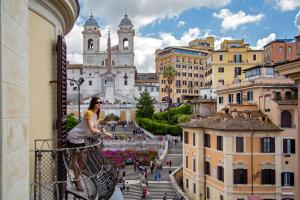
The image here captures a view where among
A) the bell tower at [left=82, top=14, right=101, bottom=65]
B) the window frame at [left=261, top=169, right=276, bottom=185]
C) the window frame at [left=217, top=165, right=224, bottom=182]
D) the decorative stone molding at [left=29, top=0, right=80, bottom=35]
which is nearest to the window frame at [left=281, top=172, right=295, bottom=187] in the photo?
the window frame at [left=261, top=169, right=276, bottom=185]

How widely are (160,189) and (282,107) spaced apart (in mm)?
13362

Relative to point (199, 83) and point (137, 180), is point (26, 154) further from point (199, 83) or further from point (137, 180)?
point (199, 83)

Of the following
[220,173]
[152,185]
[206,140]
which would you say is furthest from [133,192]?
[220,173]

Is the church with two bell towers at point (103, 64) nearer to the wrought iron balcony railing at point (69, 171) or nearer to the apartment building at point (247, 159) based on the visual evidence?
the apartment building at point (247, 159)

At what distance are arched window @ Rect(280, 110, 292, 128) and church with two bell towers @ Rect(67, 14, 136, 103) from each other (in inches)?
3488

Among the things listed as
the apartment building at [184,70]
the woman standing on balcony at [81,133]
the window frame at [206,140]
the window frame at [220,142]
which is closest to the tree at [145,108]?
the apartment building at [184,70]

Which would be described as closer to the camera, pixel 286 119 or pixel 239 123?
pixel 239 123

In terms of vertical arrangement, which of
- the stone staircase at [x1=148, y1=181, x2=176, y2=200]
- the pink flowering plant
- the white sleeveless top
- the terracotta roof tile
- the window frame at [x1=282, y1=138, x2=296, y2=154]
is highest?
the white sleeveless top

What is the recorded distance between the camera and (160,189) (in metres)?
39.8

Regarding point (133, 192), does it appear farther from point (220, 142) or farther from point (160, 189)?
point (220, 142)

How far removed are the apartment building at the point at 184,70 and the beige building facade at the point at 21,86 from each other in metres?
111

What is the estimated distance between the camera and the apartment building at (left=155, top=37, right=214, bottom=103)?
119 m

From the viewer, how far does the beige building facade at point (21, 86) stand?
391cm

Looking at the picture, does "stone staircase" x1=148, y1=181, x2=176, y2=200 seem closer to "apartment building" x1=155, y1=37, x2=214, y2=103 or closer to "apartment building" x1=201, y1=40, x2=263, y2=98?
"apartment building" x1=201, y1=40, x2=263, y2=98
